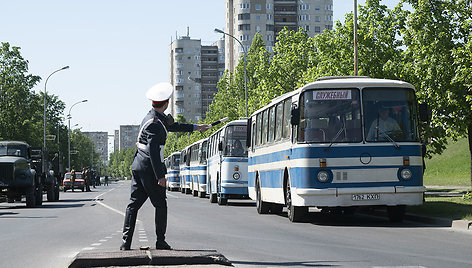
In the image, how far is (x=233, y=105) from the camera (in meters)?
79.4

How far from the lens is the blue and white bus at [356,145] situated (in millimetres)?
17312

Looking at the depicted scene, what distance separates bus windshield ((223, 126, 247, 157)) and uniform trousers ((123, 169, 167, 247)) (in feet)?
67.7

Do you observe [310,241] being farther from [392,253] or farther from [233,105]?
[233,105]

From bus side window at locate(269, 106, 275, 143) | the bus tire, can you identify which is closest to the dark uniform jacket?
bus side window at locate(269, 106, 275, 143)

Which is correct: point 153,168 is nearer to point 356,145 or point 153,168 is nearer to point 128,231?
point 128,231

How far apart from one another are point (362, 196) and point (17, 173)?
18.1 m

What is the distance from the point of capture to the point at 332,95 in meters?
17.7

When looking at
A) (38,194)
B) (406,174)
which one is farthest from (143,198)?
(38,194)

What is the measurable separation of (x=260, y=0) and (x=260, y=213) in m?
137

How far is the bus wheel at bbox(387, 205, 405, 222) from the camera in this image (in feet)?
60.3

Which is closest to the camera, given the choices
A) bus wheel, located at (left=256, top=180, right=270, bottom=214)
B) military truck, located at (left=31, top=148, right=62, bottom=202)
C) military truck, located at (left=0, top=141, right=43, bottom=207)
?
bus wheel, located at (left=256, top=180, right=270, bottom=214)

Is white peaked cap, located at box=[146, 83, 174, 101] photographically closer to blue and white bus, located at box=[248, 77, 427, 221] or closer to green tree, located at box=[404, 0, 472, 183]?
blue and white bus, located at box=[248, 77, 427, 221]

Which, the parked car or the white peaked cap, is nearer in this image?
the white peaked cap

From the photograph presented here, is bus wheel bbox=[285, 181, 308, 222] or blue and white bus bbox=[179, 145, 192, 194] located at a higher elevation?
blue and white bus bbox=[179, 145, 192, 194]
